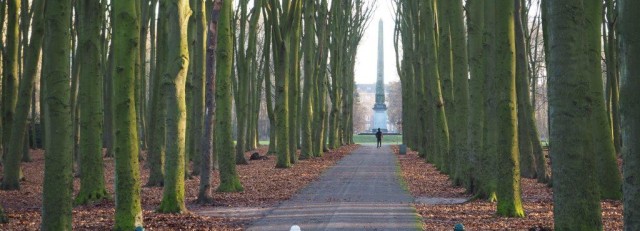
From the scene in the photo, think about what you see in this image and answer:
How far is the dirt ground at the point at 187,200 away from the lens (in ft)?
42.8

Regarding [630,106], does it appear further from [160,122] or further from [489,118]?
[160,122]

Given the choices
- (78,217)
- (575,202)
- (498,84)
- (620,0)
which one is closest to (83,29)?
(78,217)

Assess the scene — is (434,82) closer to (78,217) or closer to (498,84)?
(498,84)

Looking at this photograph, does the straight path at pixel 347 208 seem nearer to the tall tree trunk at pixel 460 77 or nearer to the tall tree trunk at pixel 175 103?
the tall tree trunk at pixel 175 103

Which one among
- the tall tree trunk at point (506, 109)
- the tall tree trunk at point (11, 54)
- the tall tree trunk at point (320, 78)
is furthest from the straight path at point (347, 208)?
the tall tree trunk at point (320, 78)

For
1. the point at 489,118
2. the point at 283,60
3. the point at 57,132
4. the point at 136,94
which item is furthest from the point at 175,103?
the point at 283,60

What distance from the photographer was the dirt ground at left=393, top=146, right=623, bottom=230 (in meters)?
12.9

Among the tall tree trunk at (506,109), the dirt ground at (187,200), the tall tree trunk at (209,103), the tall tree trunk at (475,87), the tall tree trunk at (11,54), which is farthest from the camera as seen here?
the tall tree trunk at (11,54)

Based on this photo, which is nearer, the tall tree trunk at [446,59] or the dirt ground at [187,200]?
the dirt ground at [187,200]

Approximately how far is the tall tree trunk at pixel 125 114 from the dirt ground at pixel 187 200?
0.76m

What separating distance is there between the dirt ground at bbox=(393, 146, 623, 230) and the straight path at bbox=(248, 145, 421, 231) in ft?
1.28

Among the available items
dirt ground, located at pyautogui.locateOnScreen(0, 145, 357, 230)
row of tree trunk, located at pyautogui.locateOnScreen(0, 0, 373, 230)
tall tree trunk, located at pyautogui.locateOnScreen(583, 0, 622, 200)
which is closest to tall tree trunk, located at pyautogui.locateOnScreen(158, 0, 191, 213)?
row of tree trunk, located at pyautogui.locateOnScreen(0, 0, 373, 230)

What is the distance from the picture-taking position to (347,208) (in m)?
16.1

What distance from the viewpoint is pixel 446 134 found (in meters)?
27.8
